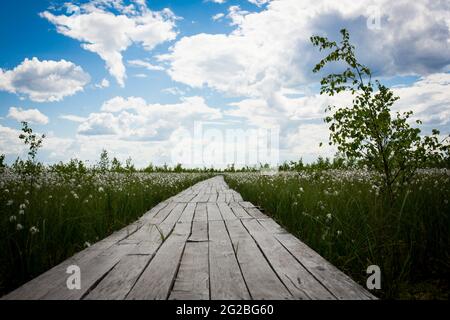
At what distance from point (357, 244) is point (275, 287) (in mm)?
1179

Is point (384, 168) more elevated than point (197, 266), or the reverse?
point (384, 168)

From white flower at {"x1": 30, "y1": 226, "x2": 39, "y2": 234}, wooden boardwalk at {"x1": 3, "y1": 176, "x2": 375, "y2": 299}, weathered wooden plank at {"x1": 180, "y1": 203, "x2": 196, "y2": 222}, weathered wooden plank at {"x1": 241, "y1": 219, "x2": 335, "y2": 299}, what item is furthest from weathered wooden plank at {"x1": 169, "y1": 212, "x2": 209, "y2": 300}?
weathered wooden plank at {"x1": 180, "y1": 203, "x2": 196, "y2": 222}

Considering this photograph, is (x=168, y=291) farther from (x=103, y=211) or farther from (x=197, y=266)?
(x=103, y=211)

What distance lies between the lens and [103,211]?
4633 millimetres

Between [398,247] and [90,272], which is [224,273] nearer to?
[90,272]

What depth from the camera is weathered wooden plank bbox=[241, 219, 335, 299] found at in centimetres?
212

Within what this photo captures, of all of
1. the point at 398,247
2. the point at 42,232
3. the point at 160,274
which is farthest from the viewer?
the point at 42,232

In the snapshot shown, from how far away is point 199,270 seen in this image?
8.55ft

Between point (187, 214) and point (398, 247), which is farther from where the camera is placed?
point (187, 214)

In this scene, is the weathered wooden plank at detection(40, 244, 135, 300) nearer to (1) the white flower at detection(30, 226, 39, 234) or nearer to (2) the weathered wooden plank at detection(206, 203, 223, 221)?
(1) the white flower at detection(30, 226, 39, 234)

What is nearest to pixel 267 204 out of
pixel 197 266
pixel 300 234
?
pixel 300 234

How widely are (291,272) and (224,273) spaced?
0.54 meters

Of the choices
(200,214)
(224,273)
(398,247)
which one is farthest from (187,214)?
(398,247)

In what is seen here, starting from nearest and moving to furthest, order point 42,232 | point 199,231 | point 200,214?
1. point 42,232
2. point 199,231
3. point 200,214
